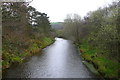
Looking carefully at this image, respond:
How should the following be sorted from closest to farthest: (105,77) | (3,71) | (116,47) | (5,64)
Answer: (116,47), (105,77), (3,71), (5,64)

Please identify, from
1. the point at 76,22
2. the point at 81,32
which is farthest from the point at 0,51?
the point at 76,22

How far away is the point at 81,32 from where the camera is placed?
51094 millimetres

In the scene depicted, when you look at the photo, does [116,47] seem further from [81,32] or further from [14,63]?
[81,32]

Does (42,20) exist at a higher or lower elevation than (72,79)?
higher

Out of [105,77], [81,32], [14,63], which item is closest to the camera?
[105,77]

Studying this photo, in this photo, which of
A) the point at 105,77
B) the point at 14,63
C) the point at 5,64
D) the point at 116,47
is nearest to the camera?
the point at 116,47

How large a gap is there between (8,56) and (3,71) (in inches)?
165

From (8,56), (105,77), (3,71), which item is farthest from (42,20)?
(105,77)

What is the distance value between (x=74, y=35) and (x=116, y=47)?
41.6m

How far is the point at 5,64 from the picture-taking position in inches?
798

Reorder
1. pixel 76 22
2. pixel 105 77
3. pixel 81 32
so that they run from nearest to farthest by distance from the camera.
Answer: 1. pixel 105 77
2. pixel 81 32
3. pixel 76 22

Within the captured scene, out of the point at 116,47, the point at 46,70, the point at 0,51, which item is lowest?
the point at 46,70

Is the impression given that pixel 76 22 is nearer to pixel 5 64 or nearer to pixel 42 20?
pixel 42 20

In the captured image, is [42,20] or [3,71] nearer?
[3,71]
